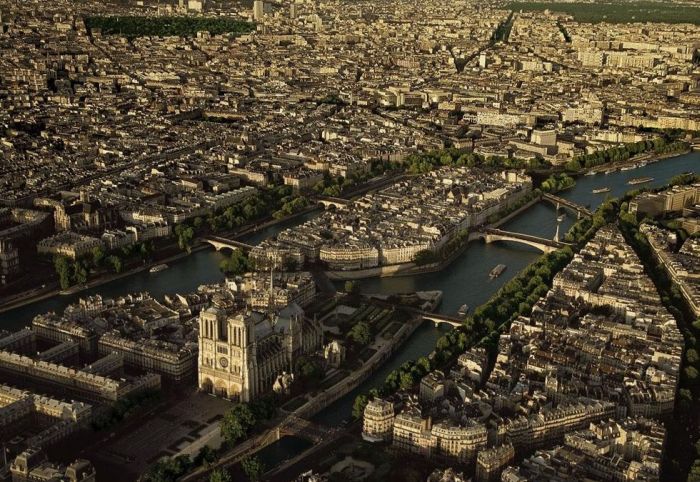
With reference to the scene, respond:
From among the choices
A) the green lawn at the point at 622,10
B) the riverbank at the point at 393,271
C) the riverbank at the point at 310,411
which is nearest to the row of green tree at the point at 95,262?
the riverbank at the point at 393,271

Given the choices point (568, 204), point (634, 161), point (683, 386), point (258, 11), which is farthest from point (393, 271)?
point (258, 11)

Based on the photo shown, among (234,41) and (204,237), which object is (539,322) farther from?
(234,41)

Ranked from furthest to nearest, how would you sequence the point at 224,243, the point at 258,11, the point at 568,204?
the point at 258,11, the point at 568,204, the point at 224,243

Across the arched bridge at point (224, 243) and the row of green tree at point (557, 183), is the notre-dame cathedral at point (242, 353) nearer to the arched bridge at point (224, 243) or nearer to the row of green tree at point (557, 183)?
the arched bridge at point (224, 243)

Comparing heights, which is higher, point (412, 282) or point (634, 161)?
point (634, 161)

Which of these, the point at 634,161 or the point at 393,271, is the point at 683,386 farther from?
the point at 634,161

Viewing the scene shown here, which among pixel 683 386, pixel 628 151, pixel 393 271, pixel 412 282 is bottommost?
pixel 412 282
